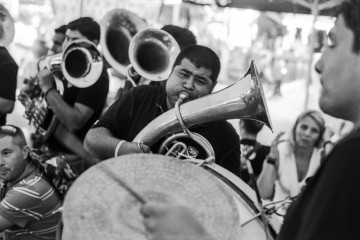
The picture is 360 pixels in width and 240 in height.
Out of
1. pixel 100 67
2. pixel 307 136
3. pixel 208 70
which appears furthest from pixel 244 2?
pixel 208 70

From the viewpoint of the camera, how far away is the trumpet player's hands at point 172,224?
3.66 feet

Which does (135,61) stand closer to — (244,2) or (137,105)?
(137,105)

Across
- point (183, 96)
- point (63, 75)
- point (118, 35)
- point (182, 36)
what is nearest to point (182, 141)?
point (183, 96)

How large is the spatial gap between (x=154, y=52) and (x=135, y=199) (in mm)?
2183

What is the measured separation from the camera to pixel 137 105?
2615 millimetres

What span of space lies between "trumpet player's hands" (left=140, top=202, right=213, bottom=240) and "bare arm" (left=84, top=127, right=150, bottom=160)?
1.02m

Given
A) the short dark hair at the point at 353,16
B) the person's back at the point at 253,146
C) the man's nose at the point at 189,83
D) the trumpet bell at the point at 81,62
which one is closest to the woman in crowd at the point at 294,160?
the person's back at the point at 253,146

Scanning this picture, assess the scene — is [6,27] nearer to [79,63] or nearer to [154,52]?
[79,63]

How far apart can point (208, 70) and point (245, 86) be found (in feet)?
1.44

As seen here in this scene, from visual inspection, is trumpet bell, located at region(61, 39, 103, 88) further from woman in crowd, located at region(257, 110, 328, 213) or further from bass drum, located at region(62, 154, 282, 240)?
bass drum, located at region(62, 154, 282, 240)

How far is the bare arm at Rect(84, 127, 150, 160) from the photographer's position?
7.55ft

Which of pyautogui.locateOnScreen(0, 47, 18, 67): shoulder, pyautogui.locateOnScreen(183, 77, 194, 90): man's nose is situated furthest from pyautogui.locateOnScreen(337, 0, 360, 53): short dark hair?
pyautogui.locateOnScreen(0, 47, 18, 67): shoulder

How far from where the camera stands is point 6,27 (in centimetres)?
415

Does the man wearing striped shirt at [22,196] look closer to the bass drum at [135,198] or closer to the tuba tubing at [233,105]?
the tuba tubing at [233,105]
